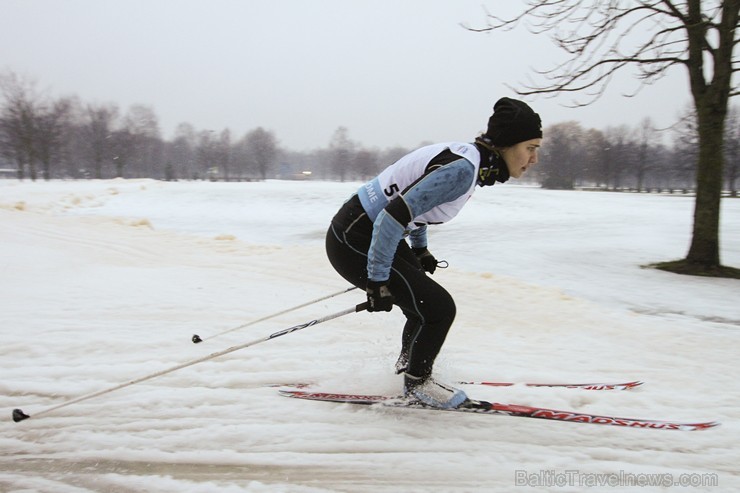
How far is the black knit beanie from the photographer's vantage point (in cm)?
273

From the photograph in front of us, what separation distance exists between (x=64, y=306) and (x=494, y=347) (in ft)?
15.9

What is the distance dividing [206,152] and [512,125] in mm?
90120

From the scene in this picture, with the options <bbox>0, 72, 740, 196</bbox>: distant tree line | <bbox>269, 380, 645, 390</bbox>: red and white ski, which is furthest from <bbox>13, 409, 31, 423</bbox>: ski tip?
<bbox>0, 72, 740, 196</bbox>: distant tree line

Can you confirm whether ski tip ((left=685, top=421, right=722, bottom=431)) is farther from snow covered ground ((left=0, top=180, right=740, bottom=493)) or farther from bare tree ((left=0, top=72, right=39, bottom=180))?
bare tree ((left=0, top=72, right=39, bottom=180))

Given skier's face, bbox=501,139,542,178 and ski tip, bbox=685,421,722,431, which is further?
ski tip, bbox=685,421,722,431

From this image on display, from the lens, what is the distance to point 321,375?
377cm

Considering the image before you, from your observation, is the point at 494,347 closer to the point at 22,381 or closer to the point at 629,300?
the point at 629,300

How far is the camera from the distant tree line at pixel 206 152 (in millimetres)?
43688

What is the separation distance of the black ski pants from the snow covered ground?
535 mm

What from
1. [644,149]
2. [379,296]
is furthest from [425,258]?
[644,149]

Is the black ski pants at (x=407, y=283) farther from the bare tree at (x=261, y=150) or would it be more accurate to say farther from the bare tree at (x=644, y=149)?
the bare tree at (x=261, y=150)

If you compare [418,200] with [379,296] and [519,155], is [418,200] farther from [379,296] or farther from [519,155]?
[519,155]

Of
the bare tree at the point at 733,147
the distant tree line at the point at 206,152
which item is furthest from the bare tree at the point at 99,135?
the bare tree at the point at 733,147

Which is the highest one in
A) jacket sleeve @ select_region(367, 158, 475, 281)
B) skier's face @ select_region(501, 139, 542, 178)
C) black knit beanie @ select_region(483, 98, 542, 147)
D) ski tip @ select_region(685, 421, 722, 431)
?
black knit beanie @ select_region(483, 98, 542, 147)
